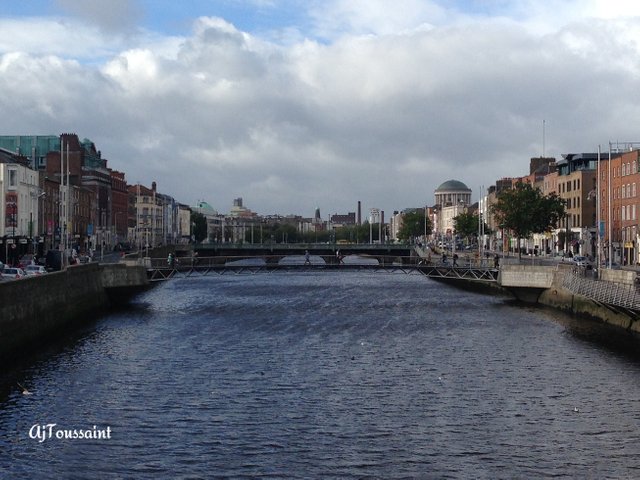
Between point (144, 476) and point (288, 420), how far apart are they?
8.18 metres

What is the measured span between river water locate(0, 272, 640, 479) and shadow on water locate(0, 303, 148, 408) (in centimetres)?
18

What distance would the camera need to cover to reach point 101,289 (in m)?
79.8

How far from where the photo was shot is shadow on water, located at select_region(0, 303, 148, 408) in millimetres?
42219

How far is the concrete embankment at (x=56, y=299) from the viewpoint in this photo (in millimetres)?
48719

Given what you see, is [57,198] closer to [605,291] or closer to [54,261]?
[54,261]

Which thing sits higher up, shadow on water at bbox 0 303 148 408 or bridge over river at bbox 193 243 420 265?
bridge over river at bbox 193 243 420 265

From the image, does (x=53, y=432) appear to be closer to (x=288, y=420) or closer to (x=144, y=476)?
(x=144, y=476)

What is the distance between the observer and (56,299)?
61.3 meters

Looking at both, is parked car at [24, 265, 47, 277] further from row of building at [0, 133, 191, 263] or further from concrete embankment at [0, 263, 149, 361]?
row of building at [0, 133, 191, 263]

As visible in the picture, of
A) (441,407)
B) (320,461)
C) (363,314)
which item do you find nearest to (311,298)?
(363,314)

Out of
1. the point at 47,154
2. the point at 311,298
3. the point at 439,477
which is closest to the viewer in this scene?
the point at 439,477

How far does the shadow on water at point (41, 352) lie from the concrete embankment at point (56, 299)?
0.30 meters

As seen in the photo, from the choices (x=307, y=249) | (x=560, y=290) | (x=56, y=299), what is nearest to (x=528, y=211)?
(x=560, y=290)


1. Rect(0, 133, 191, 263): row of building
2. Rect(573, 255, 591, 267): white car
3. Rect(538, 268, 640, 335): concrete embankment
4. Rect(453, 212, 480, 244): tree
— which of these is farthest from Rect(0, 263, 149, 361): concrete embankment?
Rect(453, 212, 480, 244): tree
